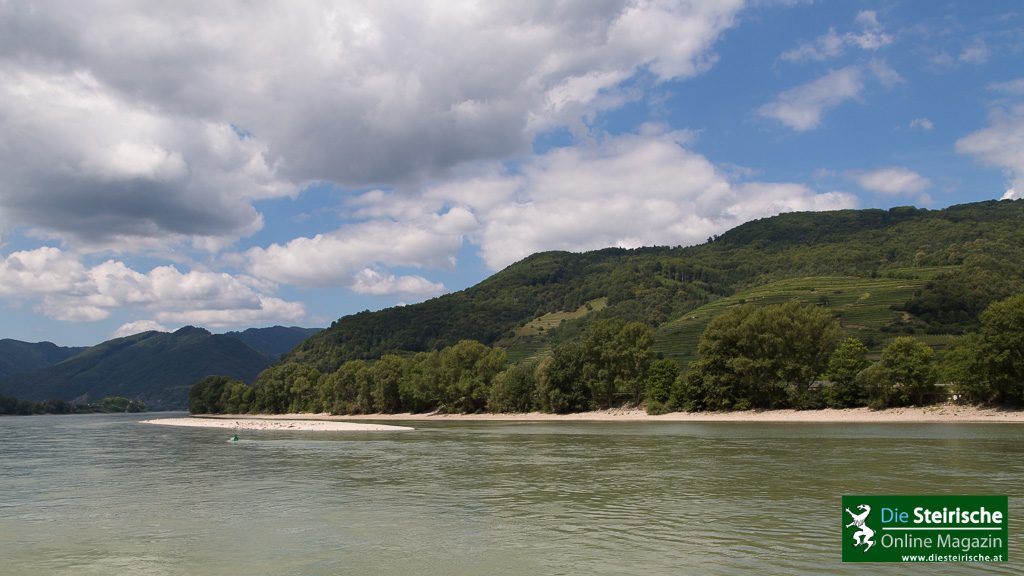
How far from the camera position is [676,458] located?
4538 cm

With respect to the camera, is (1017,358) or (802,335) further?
(802,335)

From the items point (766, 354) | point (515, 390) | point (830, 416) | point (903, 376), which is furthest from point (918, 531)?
point (515, 390)

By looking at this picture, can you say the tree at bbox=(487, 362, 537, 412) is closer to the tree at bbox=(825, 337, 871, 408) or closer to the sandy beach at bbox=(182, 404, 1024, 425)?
the sandy beach at bbox=(182, 404, 1024, 425)

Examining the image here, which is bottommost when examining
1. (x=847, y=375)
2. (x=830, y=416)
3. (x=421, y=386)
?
(x=830, y=416)

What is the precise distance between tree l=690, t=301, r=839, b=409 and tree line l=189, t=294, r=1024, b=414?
6.6 inches

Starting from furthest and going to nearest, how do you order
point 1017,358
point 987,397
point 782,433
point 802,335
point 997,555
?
point 802,335 < point 987,397 < point 1017,358 < point 782,433 < point 997,555

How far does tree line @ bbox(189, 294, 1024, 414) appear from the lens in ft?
274

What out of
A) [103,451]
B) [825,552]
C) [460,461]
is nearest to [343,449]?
[460,461]

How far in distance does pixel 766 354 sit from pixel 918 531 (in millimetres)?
91099

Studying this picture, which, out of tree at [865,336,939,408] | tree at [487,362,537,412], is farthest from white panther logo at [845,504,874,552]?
tree at [487,362,537,412]

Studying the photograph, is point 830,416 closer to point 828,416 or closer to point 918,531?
point 828,416

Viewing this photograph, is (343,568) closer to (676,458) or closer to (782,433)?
(676,458)

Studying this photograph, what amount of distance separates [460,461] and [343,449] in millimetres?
19386

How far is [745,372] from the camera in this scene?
103625mm
